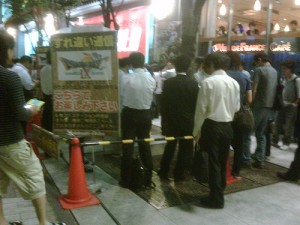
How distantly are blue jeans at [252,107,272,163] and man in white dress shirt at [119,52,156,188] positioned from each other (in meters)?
2.34

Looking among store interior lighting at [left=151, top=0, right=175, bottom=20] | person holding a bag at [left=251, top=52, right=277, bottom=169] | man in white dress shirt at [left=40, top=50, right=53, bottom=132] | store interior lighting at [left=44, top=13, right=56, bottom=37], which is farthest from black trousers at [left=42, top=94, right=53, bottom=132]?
store interior lighting at [left=151, top=0, right=175, bottom=20]

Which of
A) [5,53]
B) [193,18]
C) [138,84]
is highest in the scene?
[193,18]

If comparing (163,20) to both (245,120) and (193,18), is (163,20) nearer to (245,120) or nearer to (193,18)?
(193,18)

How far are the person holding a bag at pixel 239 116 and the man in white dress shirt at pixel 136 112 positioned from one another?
58.5 inches

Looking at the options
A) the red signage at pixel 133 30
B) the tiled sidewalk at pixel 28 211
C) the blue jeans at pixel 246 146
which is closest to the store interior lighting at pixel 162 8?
the red signage at pixel 133 30

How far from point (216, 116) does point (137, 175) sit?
162 cm

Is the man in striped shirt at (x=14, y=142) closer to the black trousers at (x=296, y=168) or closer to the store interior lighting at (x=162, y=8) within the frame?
the black trousers at (x=296, y=168)

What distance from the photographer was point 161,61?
13617 millimetres

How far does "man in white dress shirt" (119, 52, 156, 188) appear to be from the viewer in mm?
5219

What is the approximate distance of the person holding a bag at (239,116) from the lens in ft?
→ 18.5

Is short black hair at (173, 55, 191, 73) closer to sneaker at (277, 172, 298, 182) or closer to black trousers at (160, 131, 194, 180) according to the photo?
black trousers at (160, 131, 194, 180)

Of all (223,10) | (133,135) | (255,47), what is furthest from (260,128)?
(223,10)

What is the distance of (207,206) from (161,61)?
376 inches

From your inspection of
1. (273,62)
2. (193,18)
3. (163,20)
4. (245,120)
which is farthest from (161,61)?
(245,120)
